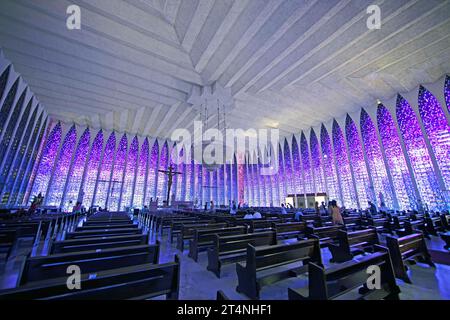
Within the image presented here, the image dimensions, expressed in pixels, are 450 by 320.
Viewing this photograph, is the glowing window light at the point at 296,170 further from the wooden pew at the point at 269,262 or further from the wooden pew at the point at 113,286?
the wooden pew at the point at 113,286

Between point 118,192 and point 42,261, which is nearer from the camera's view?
point 42,261

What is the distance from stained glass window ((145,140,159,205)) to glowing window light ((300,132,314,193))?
15304mm

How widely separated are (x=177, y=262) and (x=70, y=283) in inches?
25.6

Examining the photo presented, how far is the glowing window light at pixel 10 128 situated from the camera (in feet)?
27.0

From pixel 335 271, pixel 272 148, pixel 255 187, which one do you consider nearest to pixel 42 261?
pixel 335 271

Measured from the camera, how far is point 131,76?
9031 mm

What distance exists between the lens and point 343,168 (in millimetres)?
13781

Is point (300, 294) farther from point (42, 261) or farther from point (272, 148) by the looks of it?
point (272, 148)

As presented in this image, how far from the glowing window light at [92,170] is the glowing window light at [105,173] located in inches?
15.1

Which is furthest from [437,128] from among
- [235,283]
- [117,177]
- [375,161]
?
[117,177]
